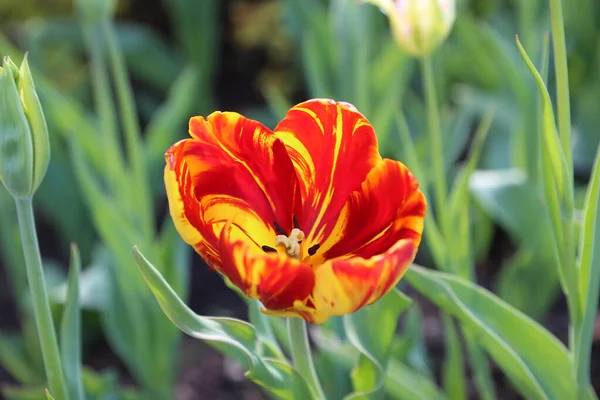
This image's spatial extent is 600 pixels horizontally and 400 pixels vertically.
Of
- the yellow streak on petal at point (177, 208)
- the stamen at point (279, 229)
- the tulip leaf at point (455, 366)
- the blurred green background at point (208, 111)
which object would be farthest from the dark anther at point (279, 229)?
the tulip leaf at point (455, 366)

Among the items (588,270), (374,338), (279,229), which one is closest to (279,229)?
(279,229)

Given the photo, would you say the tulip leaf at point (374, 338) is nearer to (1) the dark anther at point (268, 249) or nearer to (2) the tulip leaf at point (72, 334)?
(1) the dark anther at point (268, 249)

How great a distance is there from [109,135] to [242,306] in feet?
1.90

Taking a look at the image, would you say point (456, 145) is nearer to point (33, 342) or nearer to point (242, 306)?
point (242, 306)

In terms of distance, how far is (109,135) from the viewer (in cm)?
133

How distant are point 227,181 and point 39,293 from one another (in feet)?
0.64

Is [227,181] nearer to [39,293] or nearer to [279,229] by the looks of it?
[279,229]

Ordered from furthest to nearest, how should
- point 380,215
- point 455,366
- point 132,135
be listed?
point 132,135 → point 455,366 → point 380,215

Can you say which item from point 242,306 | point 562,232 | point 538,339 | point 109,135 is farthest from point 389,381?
point 242,306

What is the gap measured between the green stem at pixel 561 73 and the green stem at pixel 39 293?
1.60 ft

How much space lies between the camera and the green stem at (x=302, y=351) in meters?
0.69

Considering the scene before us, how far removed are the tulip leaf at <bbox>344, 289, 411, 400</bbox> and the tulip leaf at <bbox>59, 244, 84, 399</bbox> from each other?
28 cm

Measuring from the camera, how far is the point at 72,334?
849 mm

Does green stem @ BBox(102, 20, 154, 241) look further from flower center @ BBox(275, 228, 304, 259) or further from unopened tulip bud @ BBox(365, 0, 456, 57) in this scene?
flower center @ BBox(275, 228, 304, 259)
